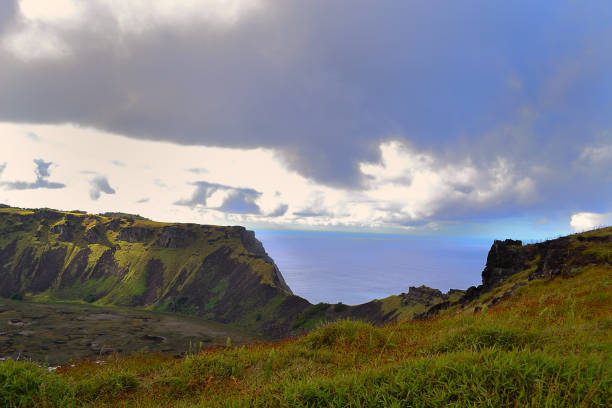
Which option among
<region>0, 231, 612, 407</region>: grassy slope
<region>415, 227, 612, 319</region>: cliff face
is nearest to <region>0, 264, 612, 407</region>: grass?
<region>0, 231, 612, 407</region>: grassy slope

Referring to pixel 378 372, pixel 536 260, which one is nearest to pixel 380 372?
pixel 378 372

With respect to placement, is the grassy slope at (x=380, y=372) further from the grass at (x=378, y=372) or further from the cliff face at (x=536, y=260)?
the cliff face at (x=536, y=260)

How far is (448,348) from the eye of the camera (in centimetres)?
781

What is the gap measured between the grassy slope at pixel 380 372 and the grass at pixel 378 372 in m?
0.03

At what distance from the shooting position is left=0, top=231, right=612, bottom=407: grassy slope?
473 cm

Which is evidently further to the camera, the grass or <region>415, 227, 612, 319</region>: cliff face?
<region>415, 227, 612, 319</region>: cliff face

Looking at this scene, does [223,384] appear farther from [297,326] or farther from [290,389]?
[297,326]

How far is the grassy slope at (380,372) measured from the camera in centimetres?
473

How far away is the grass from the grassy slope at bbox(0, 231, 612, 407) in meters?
0.03

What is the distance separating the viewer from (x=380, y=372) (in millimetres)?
5715

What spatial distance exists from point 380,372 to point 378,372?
0.13ft

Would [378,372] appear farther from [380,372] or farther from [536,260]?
[536,260]

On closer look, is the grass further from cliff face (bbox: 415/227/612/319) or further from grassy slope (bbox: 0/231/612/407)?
cliff face (bbox: 415/227/612/319)

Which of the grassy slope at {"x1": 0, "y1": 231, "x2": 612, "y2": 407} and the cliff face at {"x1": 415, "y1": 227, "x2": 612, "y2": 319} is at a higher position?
the cliff face at {"x1": 415, "y1": 227, "x2": 612, "y2": 319}
